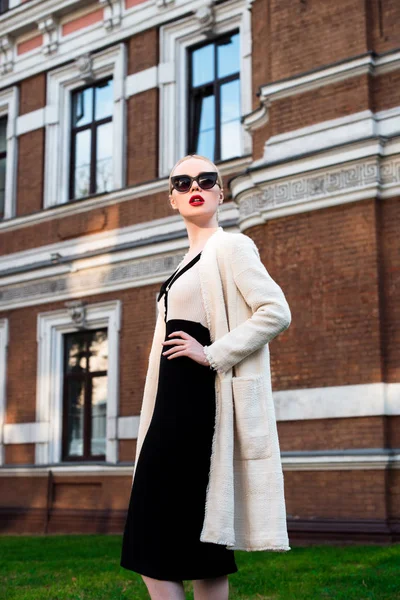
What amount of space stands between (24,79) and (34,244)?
314 cm

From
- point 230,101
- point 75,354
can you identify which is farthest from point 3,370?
point 230,101

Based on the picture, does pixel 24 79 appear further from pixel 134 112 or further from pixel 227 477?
pixel 227 477

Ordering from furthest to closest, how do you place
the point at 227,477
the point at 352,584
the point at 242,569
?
the point at 242,569, the point at 352,584, the point at 227,477

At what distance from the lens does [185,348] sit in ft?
9.85

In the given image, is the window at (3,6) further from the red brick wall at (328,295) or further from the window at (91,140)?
the red brick wall at (328,295)

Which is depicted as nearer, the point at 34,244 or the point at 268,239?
the point at 268,239

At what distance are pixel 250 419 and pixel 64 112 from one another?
1335 cm

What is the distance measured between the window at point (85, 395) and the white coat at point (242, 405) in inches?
434

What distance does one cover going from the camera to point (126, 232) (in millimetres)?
13828

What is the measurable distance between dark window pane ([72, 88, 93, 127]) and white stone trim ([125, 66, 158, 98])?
117cm

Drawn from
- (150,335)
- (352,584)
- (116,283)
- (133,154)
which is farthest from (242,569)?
(133,154)

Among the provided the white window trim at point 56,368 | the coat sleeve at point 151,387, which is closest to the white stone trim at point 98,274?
the white window trim at point 56,368

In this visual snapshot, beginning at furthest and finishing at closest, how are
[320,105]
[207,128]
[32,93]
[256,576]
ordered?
[32,93], [207,128], [320,105], [256,576]

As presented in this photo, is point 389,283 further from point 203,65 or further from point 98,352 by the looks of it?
point 98,352
